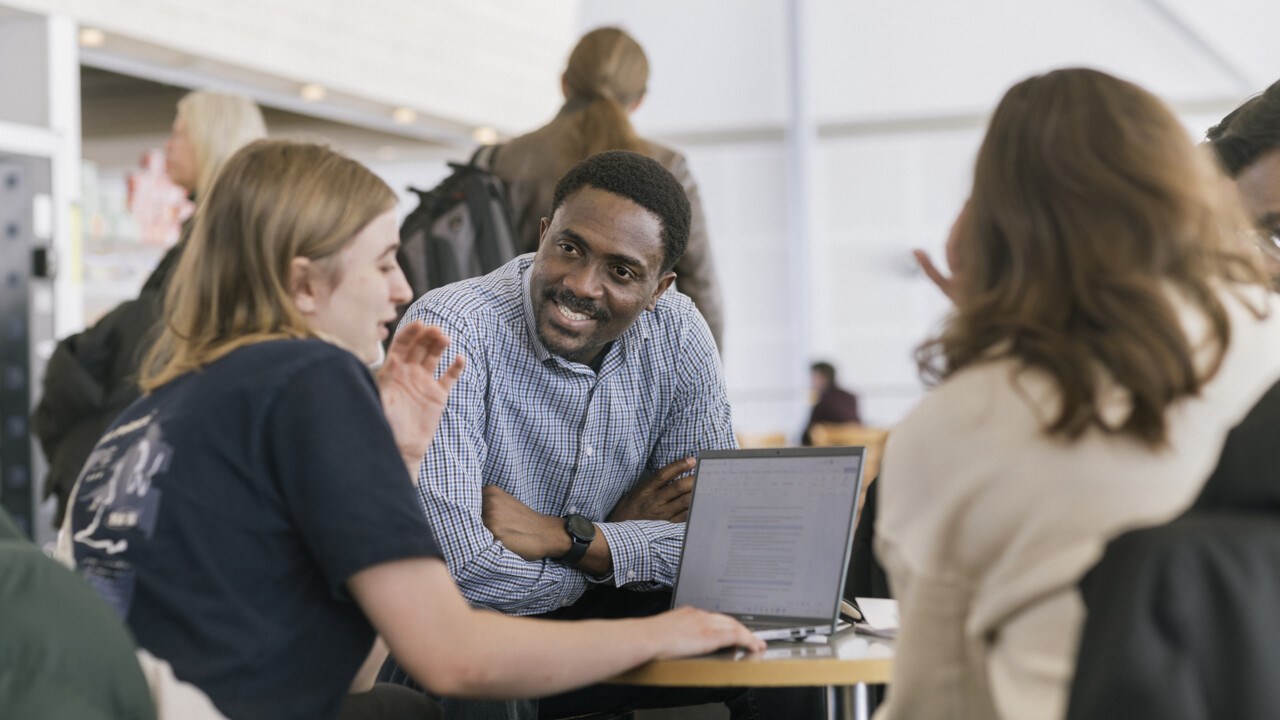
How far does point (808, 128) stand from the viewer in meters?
11.4

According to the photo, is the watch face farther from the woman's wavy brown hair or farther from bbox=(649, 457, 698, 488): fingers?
the woman's wavy brown hair

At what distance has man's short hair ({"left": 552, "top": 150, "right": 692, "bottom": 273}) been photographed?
2.42 metres

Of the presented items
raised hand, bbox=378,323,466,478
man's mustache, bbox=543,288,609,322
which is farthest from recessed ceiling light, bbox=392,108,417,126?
raised hand, bbox=378,323,466,478

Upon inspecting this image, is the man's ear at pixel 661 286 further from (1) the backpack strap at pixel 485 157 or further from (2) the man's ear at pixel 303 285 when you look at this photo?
(1) the backpack strap at pixel 485 157

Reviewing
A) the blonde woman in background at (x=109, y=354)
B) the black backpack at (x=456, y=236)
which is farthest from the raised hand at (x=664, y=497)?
the blonde woman in background at (x=109, y=354)

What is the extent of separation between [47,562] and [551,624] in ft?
1.86

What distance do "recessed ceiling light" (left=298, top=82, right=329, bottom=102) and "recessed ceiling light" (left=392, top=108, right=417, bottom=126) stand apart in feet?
1.81

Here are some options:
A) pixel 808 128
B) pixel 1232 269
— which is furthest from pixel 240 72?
pixel 808 128

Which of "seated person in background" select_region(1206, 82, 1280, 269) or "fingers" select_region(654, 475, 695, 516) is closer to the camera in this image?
"fingers" select_region(654, 475, 695, 516)

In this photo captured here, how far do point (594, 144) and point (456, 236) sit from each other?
0.41 m

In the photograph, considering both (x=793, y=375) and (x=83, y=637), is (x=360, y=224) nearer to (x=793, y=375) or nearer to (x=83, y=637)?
(x=83, y=637)

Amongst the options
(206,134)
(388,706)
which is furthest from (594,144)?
(388,706)

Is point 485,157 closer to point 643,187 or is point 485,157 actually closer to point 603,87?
point 603,87

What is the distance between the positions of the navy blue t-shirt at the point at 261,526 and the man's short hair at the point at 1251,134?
5.87 feet
